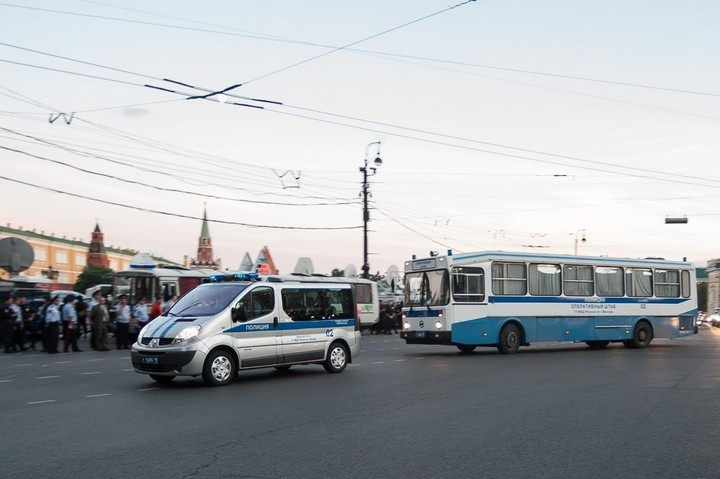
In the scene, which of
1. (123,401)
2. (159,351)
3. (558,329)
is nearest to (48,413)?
(123,401)

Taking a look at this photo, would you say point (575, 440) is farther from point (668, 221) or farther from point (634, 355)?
point (668, 221)

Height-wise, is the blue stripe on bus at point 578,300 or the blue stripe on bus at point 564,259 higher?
the blue stripe on bus at point 564,259

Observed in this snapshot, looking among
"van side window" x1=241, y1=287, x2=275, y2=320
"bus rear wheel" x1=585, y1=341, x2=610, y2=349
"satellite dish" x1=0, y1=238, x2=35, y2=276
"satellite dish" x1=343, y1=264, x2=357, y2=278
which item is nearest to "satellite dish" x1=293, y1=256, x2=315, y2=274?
"satellite dish" x1=343, y1=264, x2=357, y2=278

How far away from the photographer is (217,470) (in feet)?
24.0

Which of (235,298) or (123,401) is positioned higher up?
(235,298)

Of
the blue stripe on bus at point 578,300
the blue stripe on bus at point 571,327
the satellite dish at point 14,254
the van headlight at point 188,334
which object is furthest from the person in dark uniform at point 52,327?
the blue stripe on bus at point 578,300

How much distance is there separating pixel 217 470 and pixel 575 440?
4.12 meters

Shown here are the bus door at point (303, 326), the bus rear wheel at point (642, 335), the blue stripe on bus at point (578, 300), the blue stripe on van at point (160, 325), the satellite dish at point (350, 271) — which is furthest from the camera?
the satellite dish at point (350, 271)

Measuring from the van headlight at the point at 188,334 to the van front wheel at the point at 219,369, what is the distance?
1.77ft

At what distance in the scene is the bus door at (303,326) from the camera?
1630 cm

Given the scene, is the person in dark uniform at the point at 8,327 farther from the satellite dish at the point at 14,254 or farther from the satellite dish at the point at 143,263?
the satellite dish at the point at 143,263

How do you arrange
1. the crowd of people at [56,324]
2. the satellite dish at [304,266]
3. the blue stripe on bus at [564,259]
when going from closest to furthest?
the blue stripe on bus at [564,259] → the crowd of people at [56,324] → the satellite dish at [304,266]

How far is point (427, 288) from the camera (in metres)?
24.0

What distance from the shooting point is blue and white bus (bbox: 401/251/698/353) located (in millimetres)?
23547
